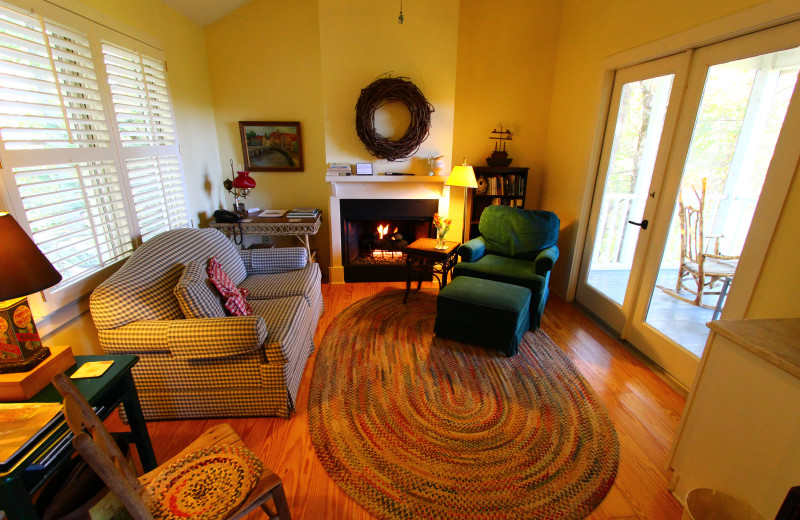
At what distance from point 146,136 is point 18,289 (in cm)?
180

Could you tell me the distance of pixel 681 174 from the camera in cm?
231

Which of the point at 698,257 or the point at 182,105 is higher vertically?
the point at 182,105

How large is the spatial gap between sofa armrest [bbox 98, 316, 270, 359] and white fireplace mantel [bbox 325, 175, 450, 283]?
83.9 inches

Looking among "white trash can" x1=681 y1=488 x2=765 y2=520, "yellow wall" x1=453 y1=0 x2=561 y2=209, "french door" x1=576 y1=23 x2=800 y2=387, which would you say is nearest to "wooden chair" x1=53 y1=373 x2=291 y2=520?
"white trash can" x1=681 y1=488 x2=765 y2=520

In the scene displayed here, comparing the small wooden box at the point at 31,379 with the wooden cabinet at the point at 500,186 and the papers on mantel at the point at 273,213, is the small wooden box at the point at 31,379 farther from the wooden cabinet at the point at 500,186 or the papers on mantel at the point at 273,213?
the wooden cabinet at the point at 500,186

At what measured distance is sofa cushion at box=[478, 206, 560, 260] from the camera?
10.7 feet

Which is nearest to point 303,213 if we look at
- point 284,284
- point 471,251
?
point 284,284

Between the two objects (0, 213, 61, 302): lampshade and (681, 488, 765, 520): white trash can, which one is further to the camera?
(681, 488, 765, 520): white trash can

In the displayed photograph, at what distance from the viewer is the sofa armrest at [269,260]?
2.98m

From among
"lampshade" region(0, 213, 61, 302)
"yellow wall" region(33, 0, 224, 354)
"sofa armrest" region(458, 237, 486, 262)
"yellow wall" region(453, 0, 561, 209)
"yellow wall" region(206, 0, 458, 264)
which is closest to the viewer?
"lampshade" region(0, 213, 61, 302)

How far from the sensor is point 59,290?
5.90 ft

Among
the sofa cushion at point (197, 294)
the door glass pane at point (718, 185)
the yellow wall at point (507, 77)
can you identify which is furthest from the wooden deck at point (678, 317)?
the sofa cushion at point (197, 294)

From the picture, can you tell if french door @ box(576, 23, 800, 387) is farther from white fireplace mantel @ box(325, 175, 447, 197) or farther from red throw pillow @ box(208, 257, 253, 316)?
red throw pillow @ box(208, 257, 253, 316)

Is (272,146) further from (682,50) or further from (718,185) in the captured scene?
(718,185)
